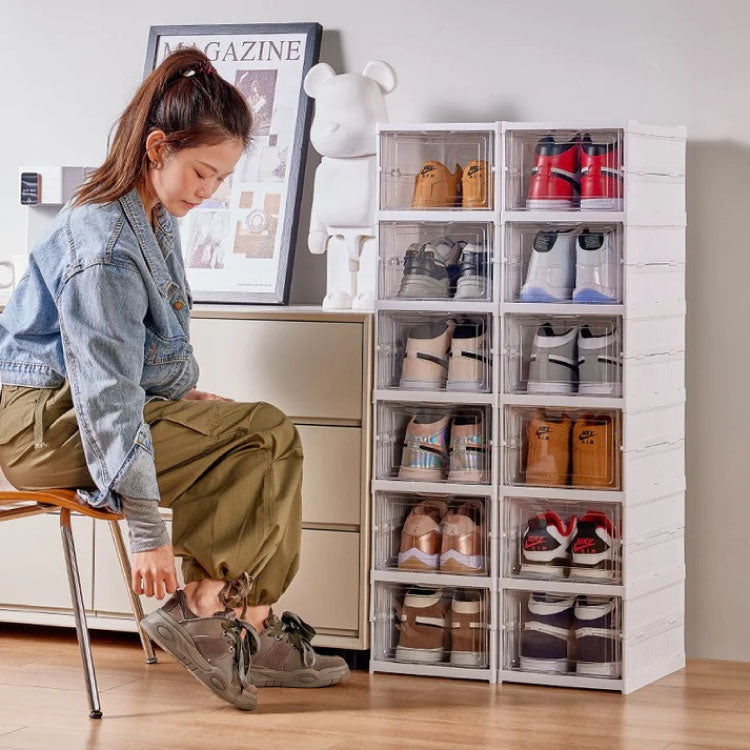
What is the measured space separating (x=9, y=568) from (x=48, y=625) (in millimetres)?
180

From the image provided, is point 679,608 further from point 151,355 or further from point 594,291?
point 151,355

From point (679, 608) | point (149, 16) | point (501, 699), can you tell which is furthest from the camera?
point (149, 16)

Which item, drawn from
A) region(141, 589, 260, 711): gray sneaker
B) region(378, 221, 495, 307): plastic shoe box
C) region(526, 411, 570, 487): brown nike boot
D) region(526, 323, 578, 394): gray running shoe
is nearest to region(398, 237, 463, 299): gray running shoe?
region(378, 221, 495, 307): plastic shoe box

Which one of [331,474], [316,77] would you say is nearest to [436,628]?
[331,474]

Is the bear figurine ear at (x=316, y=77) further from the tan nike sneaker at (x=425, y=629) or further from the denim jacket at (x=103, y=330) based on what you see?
the tan nike sneaker at (x=425, y=629)

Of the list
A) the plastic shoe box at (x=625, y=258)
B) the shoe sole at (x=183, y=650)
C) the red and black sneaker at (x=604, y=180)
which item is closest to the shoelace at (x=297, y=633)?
the shoe sole at (x=183, y=650)

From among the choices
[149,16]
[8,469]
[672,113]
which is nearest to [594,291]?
[672,113]

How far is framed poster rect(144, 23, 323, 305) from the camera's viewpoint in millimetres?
2926

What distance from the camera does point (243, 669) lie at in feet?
7.32

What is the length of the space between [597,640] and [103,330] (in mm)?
1228

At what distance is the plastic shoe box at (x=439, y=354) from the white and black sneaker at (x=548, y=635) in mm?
475

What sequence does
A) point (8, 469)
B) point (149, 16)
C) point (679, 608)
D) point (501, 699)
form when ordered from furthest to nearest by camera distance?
point (149, 16)
point (679, 608)
point (501, 699)
point (8, 469)

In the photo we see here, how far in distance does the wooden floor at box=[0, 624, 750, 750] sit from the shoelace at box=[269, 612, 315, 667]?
0.07 m

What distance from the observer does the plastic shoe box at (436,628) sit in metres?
2.56
